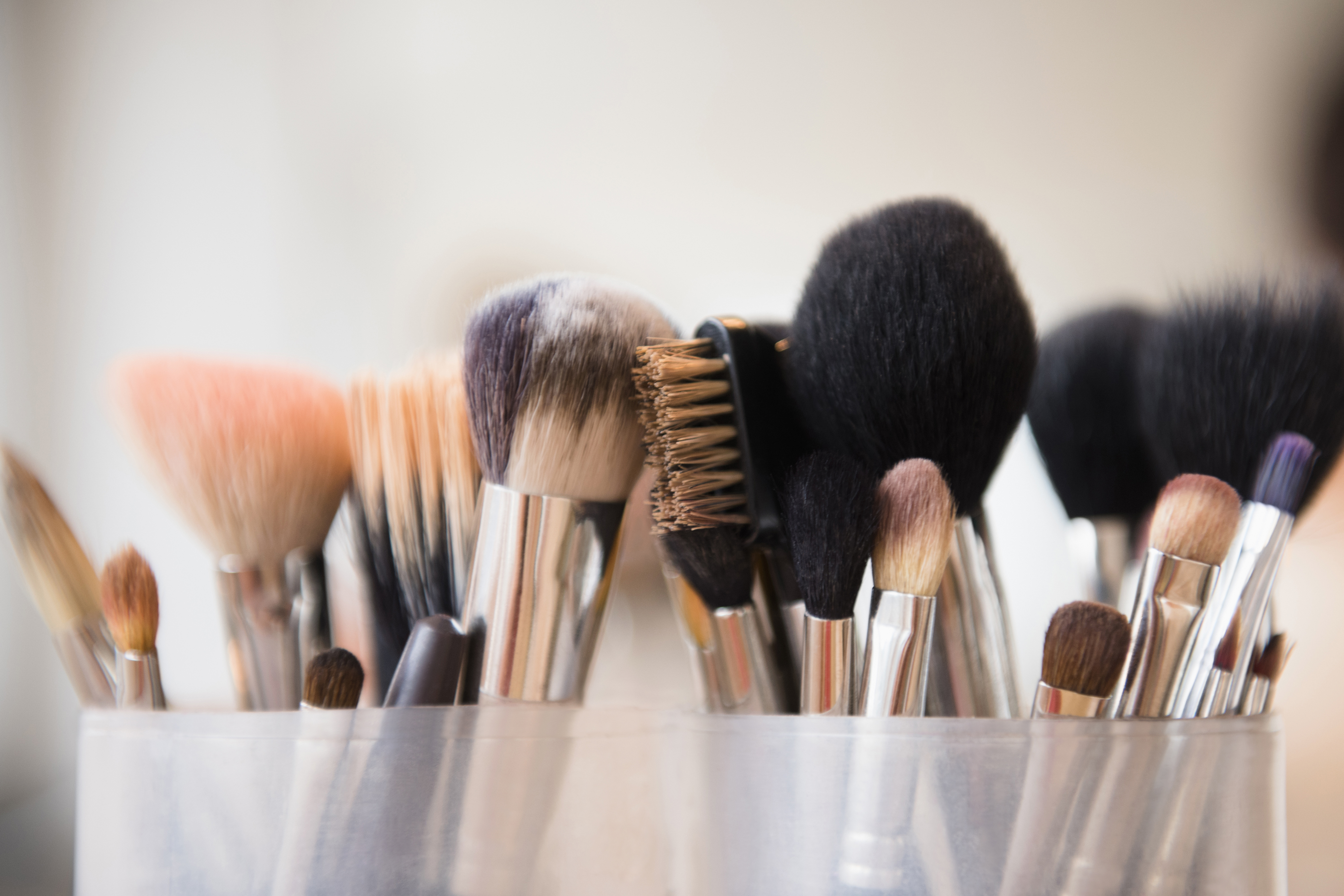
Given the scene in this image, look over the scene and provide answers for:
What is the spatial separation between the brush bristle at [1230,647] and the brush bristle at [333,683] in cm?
33

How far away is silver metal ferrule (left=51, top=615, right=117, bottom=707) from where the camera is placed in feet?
1.27

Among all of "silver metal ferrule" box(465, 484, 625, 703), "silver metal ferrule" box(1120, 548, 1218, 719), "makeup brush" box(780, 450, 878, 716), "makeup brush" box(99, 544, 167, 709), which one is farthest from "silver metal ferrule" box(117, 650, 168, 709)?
"silver metal ferrule" box(1120, 548, 1218, 719)

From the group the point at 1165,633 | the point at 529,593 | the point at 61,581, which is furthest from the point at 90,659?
the point at 1165,633

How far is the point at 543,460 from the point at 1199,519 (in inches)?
9.7

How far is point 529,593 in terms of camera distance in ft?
1.15

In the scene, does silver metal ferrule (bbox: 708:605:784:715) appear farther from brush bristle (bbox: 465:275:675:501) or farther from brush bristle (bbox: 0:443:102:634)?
brush bristle (bbox: 0:443:102:634)

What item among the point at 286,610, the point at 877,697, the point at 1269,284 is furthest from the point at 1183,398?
the point at 286,610

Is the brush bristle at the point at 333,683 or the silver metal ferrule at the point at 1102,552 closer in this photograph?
the brush bristle at the point at 333,683

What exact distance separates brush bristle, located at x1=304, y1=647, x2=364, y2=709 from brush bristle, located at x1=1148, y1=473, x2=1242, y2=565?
311 mm

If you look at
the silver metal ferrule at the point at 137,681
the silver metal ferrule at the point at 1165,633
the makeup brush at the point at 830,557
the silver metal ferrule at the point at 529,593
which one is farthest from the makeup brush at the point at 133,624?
the silver metal ferrule at the point at 1165,633

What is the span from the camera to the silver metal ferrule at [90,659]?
1.27ft

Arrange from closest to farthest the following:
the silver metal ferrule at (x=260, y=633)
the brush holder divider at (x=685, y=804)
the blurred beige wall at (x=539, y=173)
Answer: the brush holder divider at (x=685, y=804)
the silver metal ferrule at (x=260, y=633)
the blurred beige wall at (x=539, y=173)

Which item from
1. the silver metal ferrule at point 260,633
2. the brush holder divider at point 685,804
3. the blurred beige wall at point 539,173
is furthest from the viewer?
the blurred beige wall at point 539,173

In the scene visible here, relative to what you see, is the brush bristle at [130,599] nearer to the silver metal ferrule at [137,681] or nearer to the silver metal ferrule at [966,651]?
the silver metal ferrule at [137,681]
